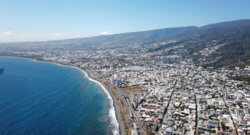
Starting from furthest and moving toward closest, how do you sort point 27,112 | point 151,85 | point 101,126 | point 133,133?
1. point 151,85
2. point 27,112
3. point 101,126
4. point 133,133

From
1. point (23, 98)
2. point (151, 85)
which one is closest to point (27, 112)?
point (23, 98)

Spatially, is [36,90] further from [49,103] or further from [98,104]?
[98,104]

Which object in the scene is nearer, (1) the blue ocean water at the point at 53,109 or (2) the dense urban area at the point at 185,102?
(2) the dense urban area at the point at 185,102

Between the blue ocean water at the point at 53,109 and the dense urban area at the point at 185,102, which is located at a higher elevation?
the blue ocean water at the point at 53,109

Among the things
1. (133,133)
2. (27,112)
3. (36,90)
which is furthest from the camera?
(36,90)

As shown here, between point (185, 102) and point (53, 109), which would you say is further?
point (185, 102)

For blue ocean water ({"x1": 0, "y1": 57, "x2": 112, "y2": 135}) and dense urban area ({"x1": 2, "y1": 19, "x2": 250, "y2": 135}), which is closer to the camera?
dense urban area ({"x1": 2, "y1": 19, "x2": 250, "y2": 135})

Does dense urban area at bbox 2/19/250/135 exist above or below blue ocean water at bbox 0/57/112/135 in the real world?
below

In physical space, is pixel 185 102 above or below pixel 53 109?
below
